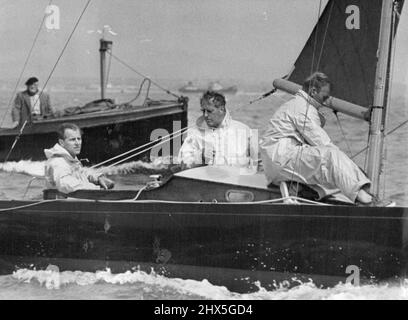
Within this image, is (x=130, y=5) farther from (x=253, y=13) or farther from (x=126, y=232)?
(x=126, y=232)

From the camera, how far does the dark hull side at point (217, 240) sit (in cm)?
497

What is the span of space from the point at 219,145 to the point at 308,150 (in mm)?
1203

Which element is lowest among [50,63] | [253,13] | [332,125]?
[332,125]

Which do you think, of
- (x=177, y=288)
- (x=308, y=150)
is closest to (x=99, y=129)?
(x=177, y=288)

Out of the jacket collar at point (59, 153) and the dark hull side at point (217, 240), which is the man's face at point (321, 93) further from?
the jacket collar at point (59, 153)

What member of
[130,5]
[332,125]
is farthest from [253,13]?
[332,125]

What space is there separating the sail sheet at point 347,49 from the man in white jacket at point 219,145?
75 cm

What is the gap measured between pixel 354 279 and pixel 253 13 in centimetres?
427

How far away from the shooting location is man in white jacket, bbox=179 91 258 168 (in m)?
6.09

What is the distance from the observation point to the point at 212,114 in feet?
19.6

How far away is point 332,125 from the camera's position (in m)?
16.9

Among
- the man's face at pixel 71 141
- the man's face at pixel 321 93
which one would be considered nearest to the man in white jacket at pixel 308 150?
the man's face at pixel 321 93

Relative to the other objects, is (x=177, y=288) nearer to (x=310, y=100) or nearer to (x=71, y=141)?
(x=71, y=141)
